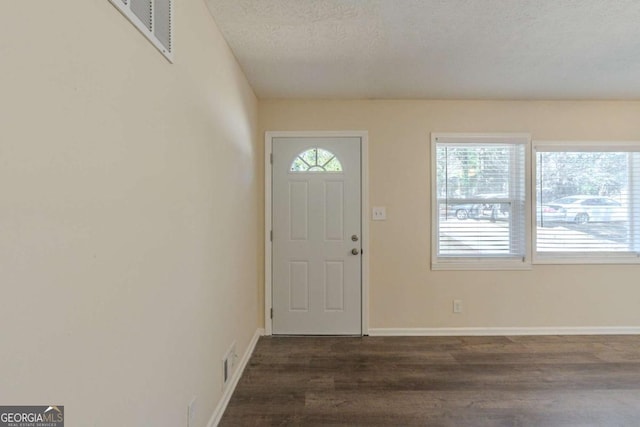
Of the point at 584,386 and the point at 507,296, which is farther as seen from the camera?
the point at 507,296

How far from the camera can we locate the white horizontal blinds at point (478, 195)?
131 inches

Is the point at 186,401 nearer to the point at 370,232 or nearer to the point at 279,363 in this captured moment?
the point at 279,363

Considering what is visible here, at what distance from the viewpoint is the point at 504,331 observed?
3322 mm

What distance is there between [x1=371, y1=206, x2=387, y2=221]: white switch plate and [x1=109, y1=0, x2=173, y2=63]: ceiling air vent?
2370 millimetres

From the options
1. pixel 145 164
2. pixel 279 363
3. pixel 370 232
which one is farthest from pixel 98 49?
pixel 370 232

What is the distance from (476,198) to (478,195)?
4 cm

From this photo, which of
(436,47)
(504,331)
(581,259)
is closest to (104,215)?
(436,47)

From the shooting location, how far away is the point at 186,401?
60.8 inches

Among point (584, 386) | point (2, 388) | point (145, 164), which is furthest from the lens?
point (584, 386)

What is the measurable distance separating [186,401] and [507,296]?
3138 mm

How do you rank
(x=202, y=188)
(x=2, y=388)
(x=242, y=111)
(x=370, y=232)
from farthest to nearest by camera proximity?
(x=370, y=232), (x=242, y=111), (x=202, y=188), (x=2, y=388)

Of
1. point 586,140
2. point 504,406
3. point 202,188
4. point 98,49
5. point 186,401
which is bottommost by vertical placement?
point 504,406

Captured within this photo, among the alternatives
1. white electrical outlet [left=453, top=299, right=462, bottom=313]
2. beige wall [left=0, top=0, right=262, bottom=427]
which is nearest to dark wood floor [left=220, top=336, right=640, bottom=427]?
white electrical outlet [left=453, top=299, right=462, bottom=313]

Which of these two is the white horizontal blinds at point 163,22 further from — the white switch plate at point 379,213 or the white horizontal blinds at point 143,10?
the white switch plate at point 379,213
